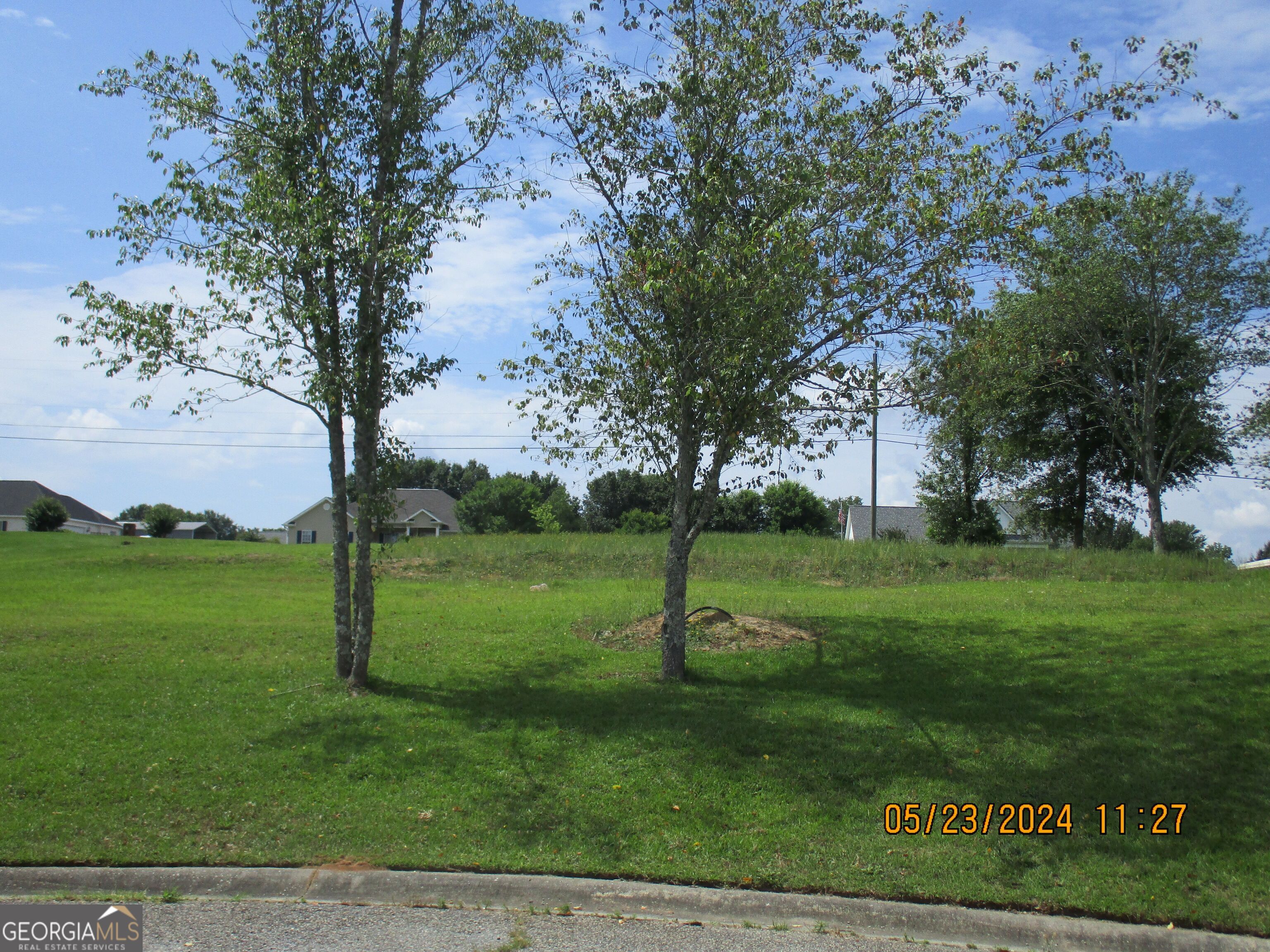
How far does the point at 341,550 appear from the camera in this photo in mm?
10094

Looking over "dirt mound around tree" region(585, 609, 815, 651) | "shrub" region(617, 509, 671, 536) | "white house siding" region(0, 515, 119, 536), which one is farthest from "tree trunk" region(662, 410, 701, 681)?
"white house siding" region(0, 515, 119, 536)

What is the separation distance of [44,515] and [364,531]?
3517 cm

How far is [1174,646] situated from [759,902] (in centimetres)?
810

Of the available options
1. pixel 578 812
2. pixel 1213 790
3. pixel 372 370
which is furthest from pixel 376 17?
pixel 1213 790

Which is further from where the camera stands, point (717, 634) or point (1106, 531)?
point (1106, 531)

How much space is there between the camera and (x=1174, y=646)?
1073cm

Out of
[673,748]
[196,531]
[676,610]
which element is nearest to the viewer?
[673,748]

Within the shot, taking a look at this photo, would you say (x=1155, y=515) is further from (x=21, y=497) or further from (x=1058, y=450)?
(x=21, y=497)

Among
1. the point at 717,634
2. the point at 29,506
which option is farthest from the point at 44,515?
the point at 717,634

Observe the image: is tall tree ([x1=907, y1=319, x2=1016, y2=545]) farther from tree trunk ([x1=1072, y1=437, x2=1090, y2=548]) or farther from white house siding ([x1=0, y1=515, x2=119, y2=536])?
white house siding ([x1=0, y1=515, x2=119, y2=536])

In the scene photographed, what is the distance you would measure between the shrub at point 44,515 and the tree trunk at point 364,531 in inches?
1361

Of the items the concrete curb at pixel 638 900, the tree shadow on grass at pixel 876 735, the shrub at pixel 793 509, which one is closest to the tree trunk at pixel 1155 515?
the tree shadow on grass at pixel 876 735

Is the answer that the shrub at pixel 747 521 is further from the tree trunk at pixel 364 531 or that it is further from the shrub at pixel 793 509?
the tree trunk at pixel 364 531

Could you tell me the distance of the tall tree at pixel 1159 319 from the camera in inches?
865
